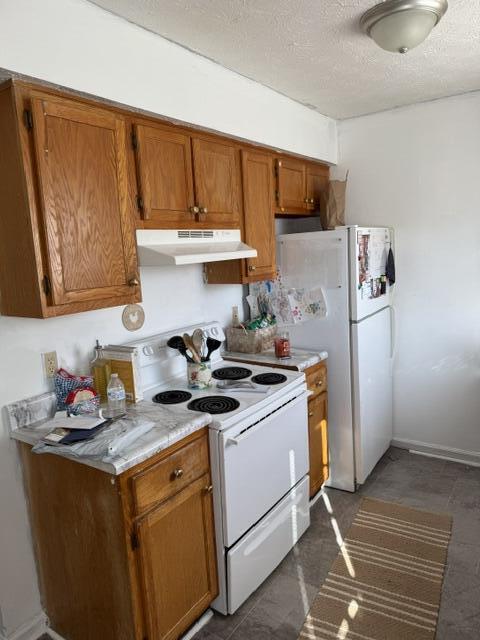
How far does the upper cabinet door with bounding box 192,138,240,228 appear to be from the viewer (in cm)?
223

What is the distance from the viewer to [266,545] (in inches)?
85.0

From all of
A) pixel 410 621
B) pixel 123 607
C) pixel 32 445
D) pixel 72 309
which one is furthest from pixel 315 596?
pixel 72 309

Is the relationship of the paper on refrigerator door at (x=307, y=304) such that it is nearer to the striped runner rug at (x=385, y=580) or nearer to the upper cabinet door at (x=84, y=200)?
the striped runner rug at (x=385, y=580)

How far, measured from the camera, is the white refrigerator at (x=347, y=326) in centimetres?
275

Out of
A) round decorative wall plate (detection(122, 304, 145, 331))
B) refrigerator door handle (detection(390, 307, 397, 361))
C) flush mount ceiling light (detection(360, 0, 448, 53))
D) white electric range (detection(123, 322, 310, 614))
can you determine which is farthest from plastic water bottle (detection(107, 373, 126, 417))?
refrigerator door handle (detection(390, 307, 397, 361))

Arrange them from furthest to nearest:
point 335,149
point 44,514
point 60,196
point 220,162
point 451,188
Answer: point 335,149 < point 451,188 < point 220,162 < point 44,514 < point 60,196

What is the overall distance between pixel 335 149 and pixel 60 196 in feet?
7.77

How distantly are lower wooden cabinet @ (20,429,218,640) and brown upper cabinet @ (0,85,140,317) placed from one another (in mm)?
632

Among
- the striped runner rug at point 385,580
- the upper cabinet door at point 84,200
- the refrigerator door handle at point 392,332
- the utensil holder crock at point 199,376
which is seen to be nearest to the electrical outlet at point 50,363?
the upper cabinet door at point 84,200

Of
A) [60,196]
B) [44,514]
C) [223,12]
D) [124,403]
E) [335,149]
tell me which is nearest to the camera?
[60,196]

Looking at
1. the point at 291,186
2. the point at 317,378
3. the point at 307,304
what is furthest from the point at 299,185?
the point at 317,378

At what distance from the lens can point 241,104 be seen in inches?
94.5

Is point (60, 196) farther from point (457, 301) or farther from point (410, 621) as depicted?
Result: point (457, 301)

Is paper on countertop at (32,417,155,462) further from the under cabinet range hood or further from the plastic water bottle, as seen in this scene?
the under cabinet range hood
